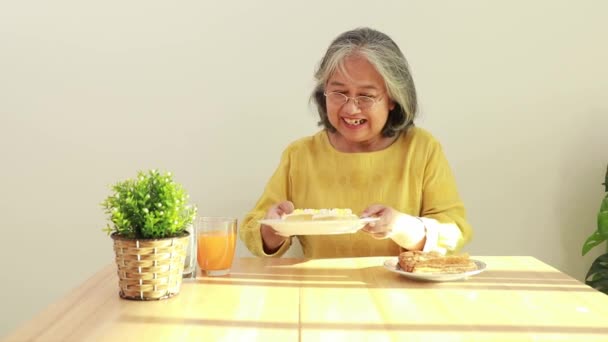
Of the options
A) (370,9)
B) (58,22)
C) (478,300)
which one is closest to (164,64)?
(58,22)

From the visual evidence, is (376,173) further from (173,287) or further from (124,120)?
(124,120)

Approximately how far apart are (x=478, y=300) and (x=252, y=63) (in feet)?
5.22

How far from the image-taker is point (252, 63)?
2.66m

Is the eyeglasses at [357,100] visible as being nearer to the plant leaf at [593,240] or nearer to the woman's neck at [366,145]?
the woman's neck at [366,145]

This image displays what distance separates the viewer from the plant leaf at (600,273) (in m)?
2.54

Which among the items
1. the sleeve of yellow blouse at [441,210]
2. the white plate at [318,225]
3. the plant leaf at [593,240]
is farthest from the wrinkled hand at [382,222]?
the plant leaf at [593,240]

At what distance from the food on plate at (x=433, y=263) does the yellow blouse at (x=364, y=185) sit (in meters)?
0.46

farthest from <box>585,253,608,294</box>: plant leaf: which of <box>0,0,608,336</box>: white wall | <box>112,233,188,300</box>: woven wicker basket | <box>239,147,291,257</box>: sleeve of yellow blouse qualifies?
<box>112,233,188,300</box>: woven wicker basket

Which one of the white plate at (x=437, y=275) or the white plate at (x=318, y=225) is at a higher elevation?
the white plate at (x=318, y=225)

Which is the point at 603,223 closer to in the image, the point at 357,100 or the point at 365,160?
the point at 365,160

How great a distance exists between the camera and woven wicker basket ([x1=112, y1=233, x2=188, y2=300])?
1.29m

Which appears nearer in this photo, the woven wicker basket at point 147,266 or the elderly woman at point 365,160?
the woven wicker basket at point 147,266

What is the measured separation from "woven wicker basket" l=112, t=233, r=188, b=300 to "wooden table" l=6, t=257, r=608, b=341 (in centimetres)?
2

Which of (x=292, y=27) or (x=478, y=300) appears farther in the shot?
(x=292, y=27)
